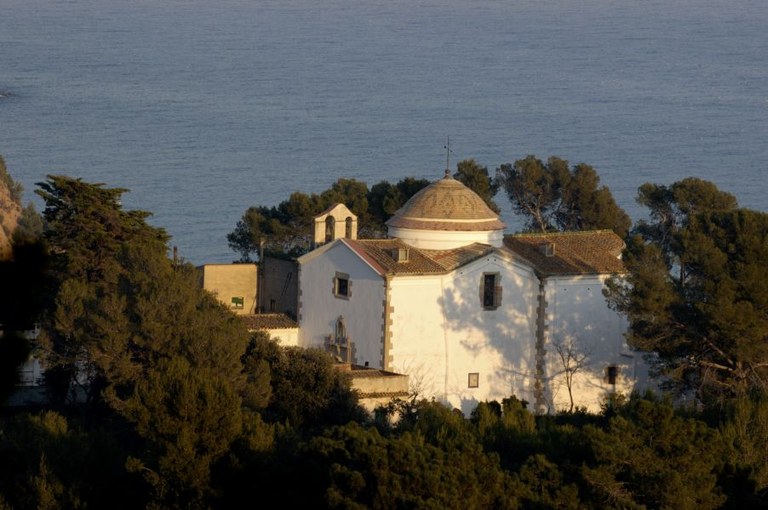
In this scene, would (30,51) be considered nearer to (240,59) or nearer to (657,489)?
(240,59)

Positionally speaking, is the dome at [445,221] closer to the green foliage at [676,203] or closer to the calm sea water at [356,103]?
the green foliage at [676,203]

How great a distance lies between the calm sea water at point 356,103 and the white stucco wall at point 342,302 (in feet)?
82.3

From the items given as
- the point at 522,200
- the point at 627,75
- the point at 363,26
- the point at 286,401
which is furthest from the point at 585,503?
the point at 363,26

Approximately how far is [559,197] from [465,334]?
1816cm

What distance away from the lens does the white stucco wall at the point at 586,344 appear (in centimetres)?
4191

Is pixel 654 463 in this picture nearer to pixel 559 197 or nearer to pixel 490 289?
pixel 490 289

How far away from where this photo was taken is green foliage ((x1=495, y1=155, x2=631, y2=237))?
5694cm

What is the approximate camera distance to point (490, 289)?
41156mm

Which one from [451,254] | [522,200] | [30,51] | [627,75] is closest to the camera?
[451,254]

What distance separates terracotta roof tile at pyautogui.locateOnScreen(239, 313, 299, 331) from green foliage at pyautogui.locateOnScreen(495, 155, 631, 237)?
15.5m

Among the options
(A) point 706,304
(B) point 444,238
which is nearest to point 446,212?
(B) point 444,238

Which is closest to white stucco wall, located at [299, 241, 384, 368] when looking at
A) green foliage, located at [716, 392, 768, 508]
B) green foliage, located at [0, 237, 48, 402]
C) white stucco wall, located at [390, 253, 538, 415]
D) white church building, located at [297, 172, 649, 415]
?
white church building, located at [297, 172, 649, 415]

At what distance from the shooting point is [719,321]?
38.6m

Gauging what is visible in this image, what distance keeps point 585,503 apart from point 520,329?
1337cm
